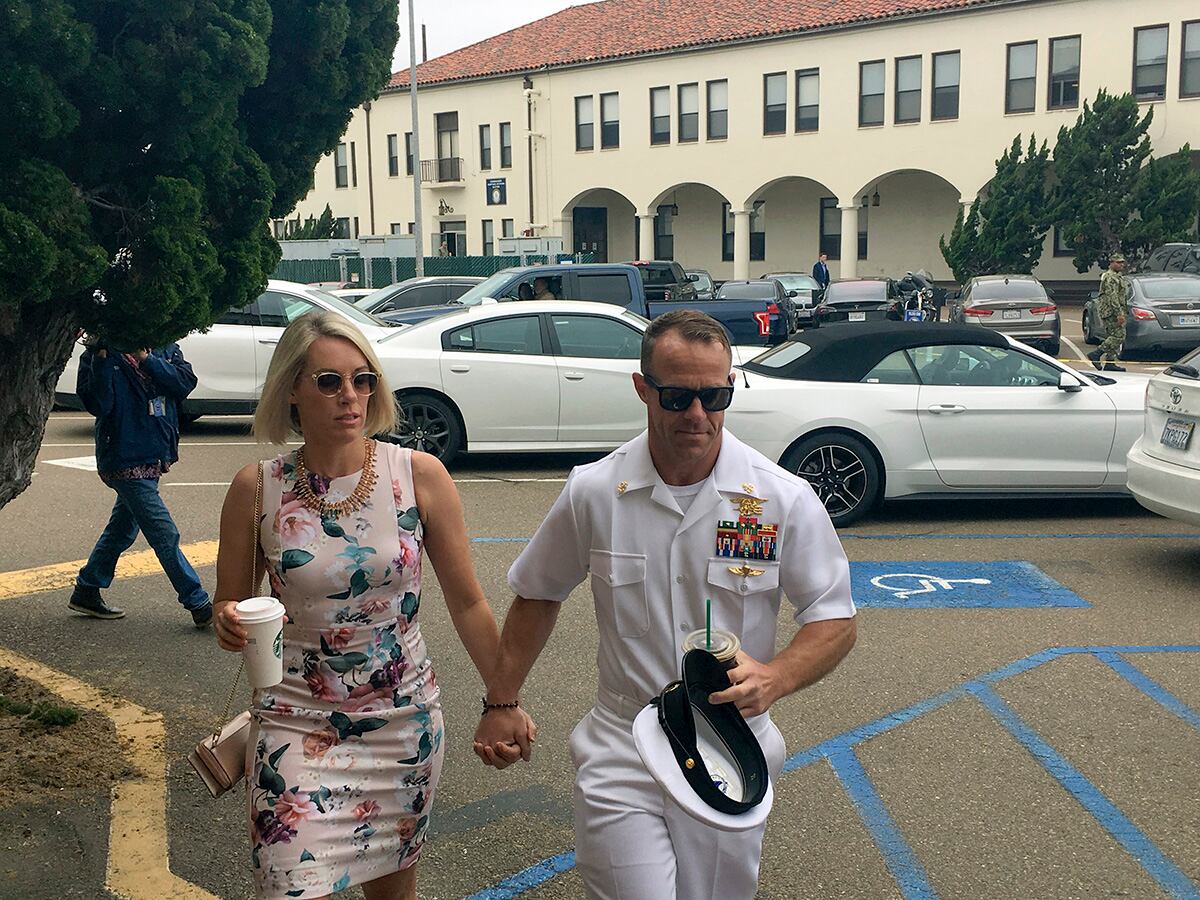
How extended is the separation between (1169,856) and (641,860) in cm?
240

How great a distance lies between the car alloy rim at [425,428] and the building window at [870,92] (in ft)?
104

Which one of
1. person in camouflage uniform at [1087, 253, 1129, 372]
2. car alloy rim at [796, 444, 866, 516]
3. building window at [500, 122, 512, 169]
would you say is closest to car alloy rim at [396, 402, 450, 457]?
car alloy rim at [796, 444, 866, 516]

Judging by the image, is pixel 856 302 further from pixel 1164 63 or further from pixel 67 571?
pixel 67 571

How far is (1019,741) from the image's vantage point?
529 cm

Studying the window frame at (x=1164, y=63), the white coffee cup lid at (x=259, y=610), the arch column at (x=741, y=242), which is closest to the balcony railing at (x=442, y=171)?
the arch column at (x=741, y=242)

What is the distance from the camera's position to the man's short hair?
2.97 metres

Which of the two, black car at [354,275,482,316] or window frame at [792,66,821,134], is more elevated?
window frame at [792,66,821,134]

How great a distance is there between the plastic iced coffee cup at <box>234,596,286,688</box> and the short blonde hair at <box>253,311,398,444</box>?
59cm

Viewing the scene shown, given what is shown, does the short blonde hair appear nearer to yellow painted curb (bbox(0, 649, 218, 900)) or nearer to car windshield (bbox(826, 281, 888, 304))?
yellow painted curb (bbox(0, 649, 218, 900))

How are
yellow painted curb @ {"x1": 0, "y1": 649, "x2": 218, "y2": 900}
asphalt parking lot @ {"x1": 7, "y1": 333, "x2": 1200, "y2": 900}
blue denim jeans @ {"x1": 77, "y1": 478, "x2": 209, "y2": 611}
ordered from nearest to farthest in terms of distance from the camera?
yellow painted curb @ {"x1": 0, "y1": 649, "x2": 218, "y2": 900}, asphalt parking lot @ {"x1": 7, "y1": 333, "x2": 1200, "y2": 900}, blue denim jeans @ {"x1": 77, "y1": 478, "x2": 209, "y2": 611}

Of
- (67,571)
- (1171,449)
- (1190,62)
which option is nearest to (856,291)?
(1190,62)

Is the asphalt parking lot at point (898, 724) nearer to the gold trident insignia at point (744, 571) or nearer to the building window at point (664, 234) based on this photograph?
the gold trident insignia at point (744, 571)


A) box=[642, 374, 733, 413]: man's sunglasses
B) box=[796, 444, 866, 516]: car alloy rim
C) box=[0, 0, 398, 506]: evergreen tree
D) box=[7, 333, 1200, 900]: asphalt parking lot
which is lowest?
box=[7, 333, 1200, 900]: asphalt parking lot

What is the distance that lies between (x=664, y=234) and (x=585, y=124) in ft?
16.9
